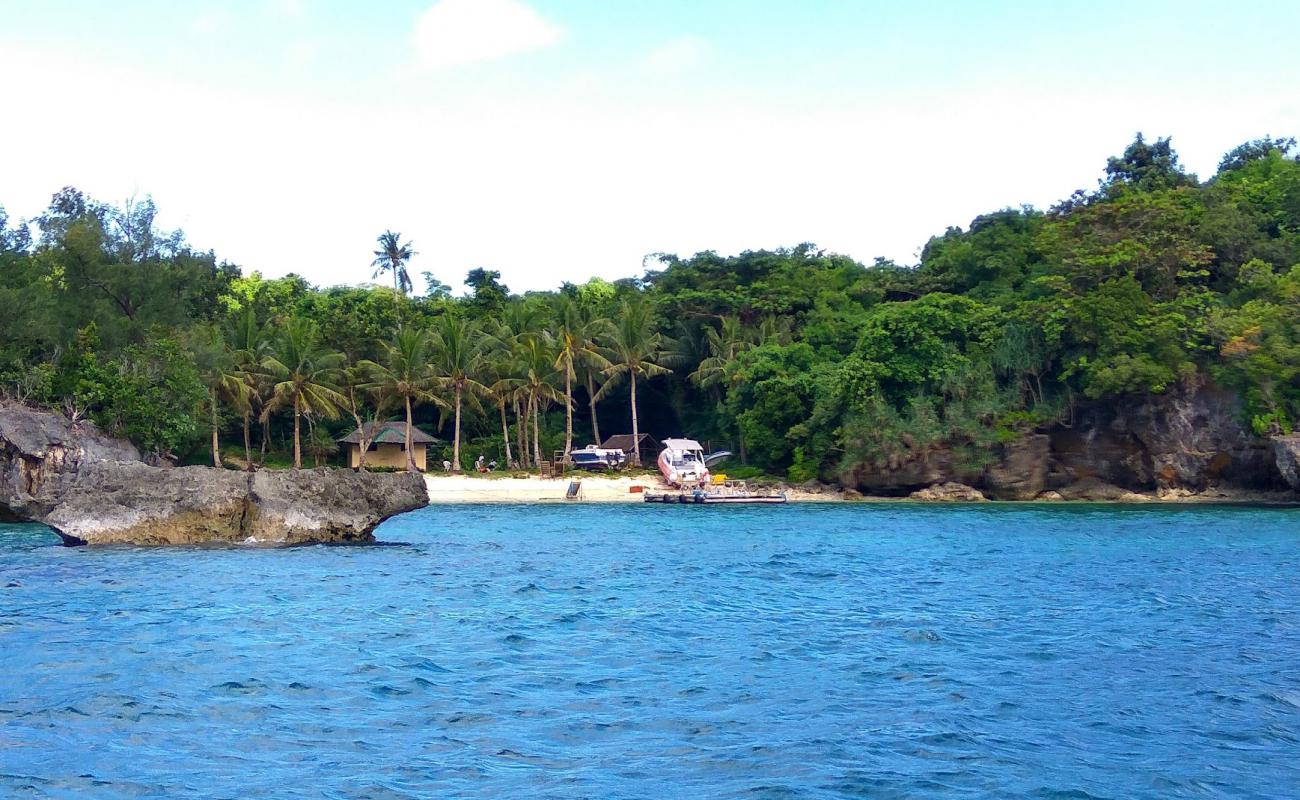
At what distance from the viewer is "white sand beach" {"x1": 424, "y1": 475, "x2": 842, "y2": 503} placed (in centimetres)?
5372

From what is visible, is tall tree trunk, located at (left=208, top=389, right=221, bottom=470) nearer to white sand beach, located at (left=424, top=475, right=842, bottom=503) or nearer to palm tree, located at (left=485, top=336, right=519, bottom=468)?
white sand beach, located at (left=424, top=475, right=842, bottom=503)

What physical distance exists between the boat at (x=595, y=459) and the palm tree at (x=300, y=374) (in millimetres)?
13174

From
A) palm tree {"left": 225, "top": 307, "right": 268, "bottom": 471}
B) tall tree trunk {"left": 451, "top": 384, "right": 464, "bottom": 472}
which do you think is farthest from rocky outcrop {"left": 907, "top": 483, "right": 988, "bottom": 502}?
palm tree {"left": 225, "top": 307, "right": 268, "bottom": 471}

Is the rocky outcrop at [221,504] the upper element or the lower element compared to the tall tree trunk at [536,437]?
lower

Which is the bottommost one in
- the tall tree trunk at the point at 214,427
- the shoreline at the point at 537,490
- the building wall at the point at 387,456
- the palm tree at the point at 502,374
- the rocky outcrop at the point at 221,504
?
the shoreline at the point at 537,490

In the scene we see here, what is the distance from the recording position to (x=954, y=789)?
8.66 m

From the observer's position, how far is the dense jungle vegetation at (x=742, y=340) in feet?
152

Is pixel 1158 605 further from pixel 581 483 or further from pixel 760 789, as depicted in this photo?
pixel 581 483

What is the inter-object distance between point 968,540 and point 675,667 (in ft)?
67.0

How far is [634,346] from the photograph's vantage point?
2446 inches

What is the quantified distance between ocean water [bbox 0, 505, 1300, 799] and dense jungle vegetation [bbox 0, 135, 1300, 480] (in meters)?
24.1

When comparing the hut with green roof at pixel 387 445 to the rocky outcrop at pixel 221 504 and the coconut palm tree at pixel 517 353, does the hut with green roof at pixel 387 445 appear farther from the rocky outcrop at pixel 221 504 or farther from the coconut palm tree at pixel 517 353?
the rocky outcrop at pixel 221 504

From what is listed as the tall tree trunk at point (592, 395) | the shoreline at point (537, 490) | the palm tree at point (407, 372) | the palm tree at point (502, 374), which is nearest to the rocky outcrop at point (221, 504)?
the shoreline at point (537, 490)

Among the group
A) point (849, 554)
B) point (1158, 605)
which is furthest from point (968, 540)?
point (1158, 605)
